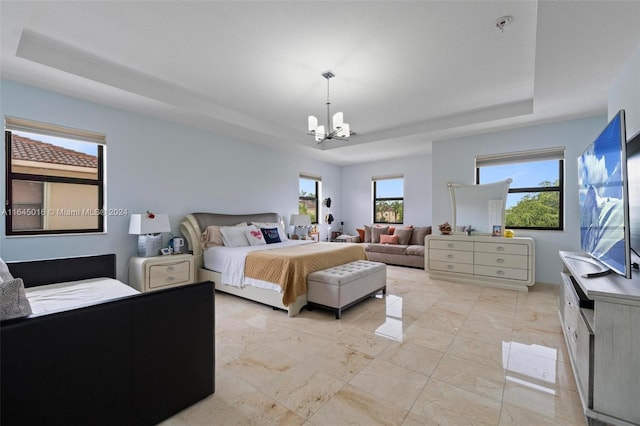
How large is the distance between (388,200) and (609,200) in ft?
17.8

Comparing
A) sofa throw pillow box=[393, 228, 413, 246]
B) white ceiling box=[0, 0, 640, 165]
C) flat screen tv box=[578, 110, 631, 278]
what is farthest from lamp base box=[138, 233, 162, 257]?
sofa throw pillow box=[393, 228, 413, 246]

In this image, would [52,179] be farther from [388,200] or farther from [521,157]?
[521,157]

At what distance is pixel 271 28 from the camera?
2.30 meters

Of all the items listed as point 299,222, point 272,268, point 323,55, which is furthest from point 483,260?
point 323,55

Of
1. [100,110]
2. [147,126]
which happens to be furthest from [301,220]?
[100,110]

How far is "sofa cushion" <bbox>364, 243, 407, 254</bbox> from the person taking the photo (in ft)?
19.2

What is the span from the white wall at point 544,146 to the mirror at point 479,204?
5.8 inches

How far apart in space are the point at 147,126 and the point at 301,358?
3672mm

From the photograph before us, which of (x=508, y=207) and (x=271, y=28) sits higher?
(x=271, y=28)

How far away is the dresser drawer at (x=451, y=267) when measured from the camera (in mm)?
4500

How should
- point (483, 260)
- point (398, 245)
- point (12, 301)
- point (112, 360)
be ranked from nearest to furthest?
point (12, 301), point (112, 360), point (483, 260), point (398, 245)

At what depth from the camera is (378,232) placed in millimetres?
6605

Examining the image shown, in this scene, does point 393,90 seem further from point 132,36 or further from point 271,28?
point 132,36

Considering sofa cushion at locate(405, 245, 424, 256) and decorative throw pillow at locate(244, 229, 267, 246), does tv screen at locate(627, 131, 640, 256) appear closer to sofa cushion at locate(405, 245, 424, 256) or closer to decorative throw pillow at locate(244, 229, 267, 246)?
sofa cushion at locate(405, 245, 424, 256)
